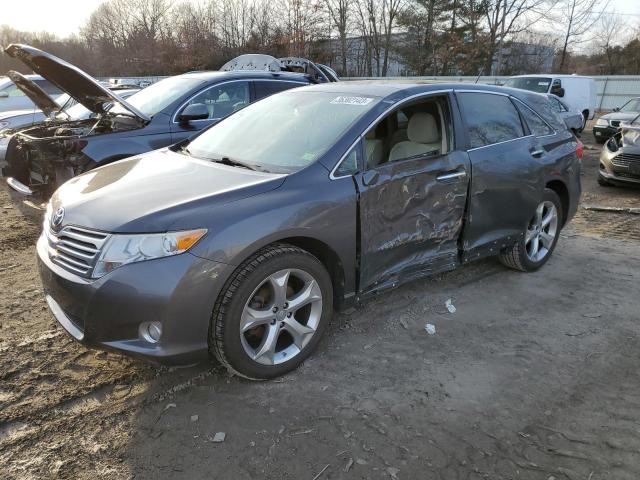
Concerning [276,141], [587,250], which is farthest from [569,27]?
[276,141]

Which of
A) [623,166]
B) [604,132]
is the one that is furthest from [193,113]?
[604,132]

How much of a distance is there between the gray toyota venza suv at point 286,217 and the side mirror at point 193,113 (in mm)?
1393

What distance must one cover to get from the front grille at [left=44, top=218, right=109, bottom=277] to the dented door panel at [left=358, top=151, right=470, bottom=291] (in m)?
1.53

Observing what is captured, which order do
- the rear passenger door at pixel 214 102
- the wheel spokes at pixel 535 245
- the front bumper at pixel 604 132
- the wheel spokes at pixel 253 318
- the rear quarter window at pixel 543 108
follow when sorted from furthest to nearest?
the front bumper at pixel 604 132, the rear passenger door at pixel 214 102, the wheel spokes at pixel 535 245, the rear quarter window at pixel 543 108, the wheel spokes at pixel 253 318

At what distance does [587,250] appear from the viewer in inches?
214

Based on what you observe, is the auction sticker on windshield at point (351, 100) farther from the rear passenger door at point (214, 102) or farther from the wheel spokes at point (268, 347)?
the rear passenger door at point (214, 102)

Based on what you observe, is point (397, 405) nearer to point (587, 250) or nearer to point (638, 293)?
point (638, 293)

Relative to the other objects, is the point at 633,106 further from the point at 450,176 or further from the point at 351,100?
the point at 351,100

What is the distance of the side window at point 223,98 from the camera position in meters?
5.98

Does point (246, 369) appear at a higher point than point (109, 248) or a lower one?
lower

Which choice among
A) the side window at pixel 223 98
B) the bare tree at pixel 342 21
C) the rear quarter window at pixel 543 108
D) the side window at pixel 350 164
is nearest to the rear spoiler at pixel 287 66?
the side window at pixel 223 98

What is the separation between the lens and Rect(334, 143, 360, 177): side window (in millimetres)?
3064

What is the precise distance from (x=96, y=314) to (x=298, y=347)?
3.78 ft

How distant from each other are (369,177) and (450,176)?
78 cm
